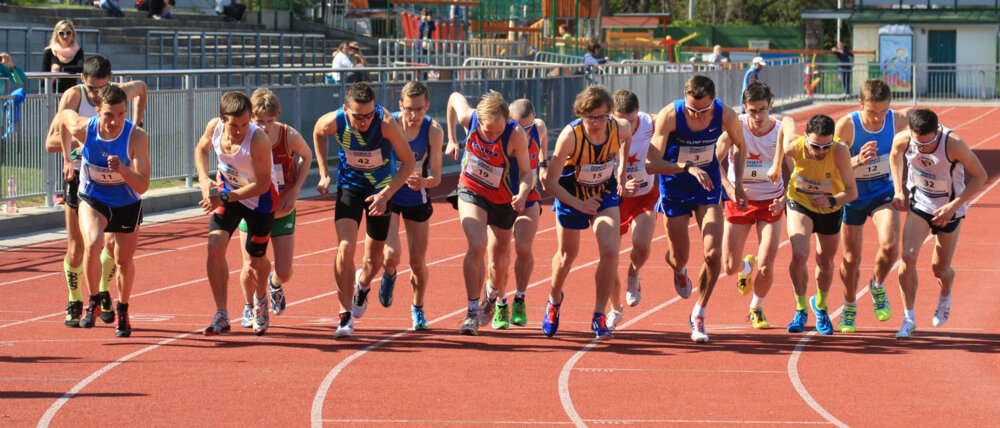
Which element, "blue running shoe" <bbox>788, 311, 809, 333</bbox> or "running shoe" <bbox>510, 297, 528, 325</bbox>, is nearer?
"blue running shoe" <bbox>788, 311, 809, 333</bbox>

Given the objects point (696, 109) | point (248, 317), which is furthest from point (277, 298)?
point (696, 109)

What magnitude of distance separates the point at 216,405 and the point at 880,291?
4884 millimetres

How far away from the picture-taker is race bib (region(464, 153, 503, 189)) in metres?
8.84

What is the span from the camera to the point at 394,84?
1966cm

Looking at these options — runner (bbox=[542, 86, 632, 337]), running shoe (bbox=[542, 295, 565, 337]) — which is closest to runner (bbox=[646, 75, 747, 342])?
runner (bbox=[542, 86, 632, 337])

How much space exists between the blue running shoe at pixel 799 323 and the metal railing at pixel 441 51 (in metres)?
21.6

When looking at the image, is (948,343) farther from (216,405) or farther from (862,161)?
(216,405)

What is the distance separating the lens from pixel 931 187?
29.4ft

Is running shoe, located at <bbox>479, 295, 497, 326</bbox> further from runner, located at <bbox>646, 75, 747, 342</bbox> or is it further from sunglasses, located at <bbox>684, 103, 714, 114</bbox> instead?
sunglasses, located at <bbox>684, 103, 714, 114</bbox>

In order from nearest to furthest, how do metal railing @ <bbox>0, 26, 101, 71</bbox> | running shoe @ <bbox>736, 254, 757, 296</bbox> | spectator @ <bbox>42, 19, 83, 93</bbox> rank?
running shoe @ <bbox>736, 254, 757, 296</bbox>, spectator @ <bbox>42, 19, 83, 93</bbox>, metal railing @ <bbox>0, 26, 101, 71</bbox>

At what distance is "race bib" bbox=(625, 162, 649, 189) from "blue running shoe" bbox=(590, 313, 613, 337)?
1151 mm

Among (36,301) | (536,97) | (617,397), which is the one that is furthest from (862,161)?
(536,97)

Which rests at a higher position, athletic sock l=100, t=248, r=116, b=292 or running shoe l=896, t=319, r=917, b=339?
athletic sock l=100, t=248, r=116, b=292

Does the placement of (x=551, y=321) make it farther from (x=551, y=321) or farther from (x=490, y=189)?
(x=490, y=189)
